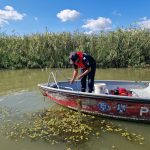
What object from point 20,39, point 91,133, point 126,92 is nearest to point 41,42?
point 20,39

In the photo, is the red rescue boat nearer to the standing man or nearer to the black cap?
the standing man

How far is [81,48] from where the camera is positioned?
23719 millimetres

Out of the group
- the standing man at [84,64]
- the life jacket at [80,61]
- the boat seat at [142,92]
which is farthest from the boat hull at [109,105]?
the boat seat at [142,92]

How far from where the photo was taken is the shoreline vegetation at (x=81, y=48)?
23.5 meters

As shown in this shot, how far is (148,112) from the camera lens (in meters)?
8.45

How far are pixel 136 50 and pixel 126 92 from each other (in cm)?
1423

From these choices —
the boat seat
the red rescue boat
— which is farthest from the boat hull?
the boat seat

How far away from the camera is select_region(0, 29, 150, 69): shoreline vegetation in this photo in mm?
23484

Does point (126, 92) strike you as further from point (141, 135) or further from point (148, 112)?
point (141, 135)

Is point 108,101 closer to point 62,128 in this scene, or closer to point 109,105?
point 109,105

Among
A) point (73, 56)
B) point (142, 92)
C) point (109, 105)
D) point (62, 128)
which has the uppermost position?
point (73, 56)

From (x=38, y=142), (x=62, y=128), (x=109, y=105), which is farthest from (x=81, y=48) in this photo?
(x=38, y=142)

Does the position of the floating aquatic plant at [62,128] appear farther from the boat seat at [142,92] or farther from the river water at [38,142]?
the boat seat at [142,92]

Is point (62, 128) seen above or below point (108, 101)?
below
